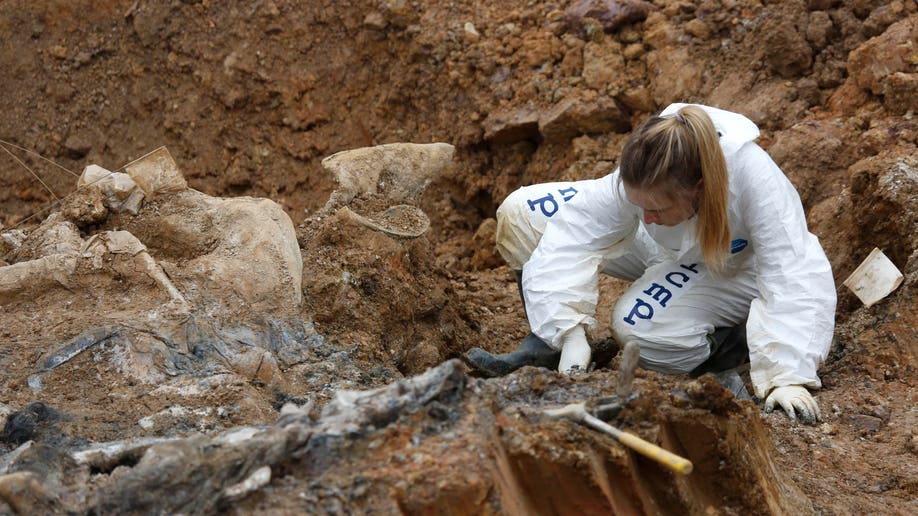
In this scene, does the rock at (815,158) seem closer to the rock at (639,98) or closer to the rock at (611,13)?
the rock at (639,98)

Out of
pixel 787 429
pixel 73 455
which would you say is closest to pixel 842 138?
pixel 787 429

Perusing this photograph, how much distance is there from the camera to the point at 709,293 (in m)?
3.39

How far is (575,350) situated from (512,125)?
237cm

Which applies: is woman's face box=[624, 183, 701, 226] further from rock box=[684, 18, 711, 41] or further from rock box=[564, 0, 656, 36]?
rock box=[564, 0, 656, 36]

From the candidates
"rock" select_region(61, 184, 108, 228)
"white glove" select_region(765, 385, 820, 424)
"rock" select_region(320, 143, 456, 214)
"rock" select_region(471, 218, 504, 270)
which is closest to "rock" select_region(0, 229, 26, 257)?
"rock" select_region(61, 184, 108, 228)

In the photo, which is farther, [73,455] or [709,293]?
[709,293]

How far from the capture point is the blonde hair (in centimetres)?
268

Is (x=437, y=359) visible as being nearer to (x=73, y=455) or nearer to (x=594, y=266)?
(x=594, y=266)

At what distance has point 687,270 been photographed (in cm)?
340

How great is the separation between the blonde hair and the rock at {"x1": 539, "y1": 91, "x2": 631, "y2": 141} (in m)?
2.24

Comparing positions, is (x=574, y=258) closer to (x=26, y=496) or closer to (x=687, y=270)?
(x=687, y=270)

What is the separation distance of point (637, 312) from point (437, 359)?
0.71 m

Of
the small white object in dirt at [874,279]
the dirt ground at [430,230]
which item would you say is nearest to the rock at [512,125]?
the dirt ground at [430,230]

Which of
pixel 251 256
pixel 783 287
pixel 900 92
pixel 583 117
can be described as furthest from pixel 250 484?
pixel 583 117
